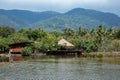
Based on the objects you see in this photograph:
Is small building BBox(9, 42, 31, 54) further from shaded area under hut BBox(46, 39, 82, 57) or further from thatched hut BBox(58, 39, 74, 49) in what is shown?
thatched hut BBox(58, 39, 74, 49)

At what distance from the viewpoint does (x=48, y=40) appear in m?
95.3

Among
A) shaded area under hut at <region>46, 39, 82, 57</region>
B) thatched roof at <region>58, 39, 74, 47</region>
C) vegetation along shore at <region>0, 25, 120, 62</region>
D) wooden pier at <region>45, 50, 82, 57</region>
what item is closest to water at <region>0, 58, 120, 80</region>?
vegetation along shore at <region>0, 25, 120, 62</region>

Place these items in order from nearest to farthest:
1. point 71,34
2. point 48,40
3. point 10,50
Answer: point 10,50
point 48,40
point 71,34

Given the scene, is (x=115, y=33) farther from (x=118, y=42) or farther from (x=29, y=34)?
(x=29, y=34)

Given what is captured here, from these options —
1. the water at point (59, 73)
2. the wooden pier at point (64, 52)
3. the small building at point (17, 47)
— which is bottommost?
the wooden pier at point (64, 52)

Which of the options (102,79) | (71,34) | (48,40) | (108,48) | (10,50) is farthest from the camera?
(71,34)

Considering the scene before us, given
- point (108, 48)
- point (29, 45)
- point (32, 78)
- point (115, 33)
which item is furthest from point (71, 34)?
point (32, 78)

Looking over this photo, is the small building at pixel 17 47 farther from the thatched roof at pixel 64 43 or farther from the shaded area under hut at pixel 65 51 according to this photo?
the thatched roof at pixel 64 43

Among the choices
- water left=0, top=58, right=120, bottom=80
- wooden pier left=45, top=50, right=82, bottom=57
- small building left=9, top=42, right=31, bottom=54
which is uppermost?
small building left=9, top=42, right=31, bottom=54

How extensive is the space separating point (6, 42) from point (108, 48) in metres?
29.7

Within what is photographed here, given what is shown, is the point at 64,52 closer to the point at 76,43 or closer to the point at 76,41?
the point at 76,43

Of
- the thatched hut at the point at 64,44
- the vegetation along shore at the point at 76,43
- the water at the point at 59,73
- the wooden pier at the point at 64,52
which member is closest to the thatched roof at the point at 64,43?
the thatched hut at the point at 64,44

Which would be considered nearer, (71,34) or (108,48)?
(108,48)

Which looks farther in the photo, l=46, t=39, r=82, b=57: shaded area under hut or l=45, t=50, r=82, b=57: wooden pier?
l=45, t=50, r=82, b=57: wooden pier
